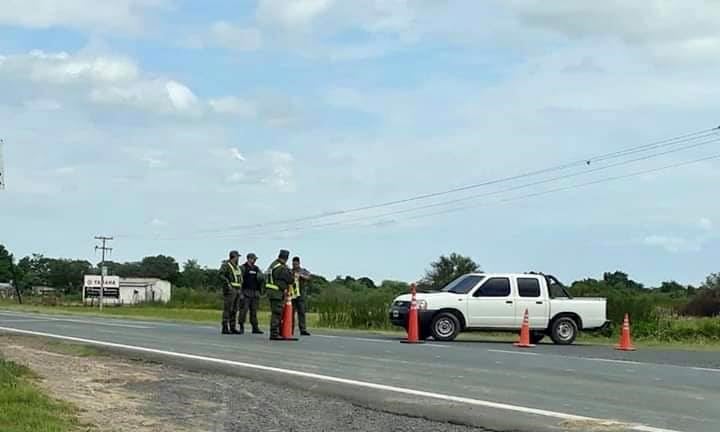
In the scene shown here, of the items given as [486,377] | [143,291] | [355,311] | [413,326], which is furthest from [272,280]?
[143,291]

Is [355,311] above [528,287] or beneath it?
beneath

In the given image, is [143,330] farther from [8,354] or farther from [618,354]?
[618,354]

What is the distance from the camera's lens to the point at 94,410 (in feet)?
36.0

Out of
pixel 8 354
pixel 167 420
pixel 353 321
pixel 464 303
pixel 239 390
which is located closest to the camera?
pixel 167 420

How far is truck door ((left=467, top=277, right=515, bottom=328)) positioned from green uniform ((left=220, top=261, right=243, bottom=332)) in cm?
551

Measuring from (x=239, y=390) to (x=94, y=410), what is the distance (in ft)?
8.21

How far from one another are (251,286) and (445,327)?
15.3 ft

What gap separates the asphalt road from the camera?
11258 millimetres

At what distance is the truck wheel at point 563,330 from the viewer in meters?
25.4

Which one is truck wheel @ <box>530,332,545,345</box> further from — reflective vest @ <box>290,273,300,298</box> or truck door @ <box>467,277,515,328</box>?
reflective vest @ <box>290,273,300,298</box>

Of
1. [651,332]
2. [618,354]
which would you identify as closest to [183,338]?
[618,354]

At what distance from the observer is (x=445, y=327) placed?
2469 centimetres

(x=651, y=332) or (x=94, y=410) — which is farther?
(x=651, y=332)

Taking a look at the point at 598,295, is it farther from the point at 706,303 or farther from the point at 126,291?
the point at 126,291
